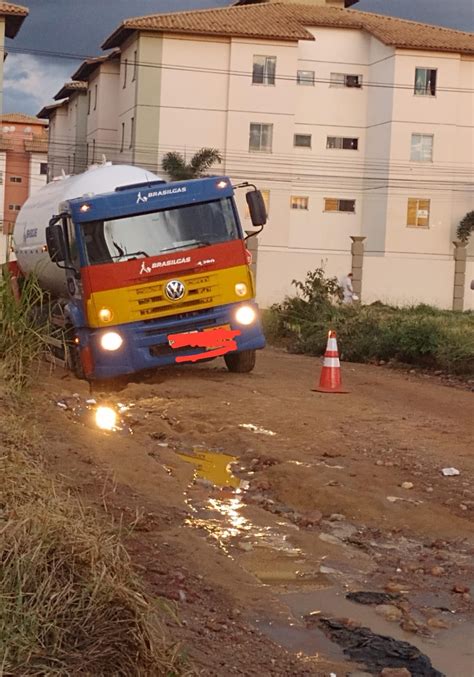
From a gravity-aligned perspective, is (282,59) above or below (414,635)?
above

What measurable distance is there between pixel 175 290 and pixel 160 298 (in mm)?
217

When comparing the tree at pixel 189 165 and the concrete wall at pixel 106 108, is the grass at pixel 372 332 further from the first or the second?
the concrete wall at pixel 106 108

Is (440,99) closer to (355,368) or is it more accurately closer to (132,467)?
(355,368)

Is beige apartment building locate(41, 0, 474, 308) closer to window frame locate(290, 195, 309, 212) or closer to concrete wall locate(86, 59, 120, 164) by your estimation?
window frame locate(290, 195, 309, 212)

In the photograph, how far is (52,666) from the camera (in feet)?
13.6

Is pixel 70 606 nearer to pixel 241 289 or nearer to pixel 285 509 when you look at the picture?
pixel 285 509

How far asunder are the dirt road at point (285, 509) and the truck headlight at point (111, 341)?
0.81 metres

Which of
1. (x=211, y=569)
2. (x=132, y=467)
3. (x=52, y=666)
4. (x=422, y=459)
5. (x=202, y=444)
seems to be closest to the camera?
(x=52, y=666)

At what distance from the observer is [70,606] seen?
4.57 m

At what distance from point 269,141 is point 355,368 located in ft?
119

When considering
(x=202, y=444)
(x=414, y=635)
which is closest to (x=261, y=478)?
(x=202, y=444)

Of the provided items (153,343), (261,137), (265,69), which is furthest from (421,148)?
(153,343)

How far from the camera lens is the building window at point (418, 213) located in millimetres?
54406

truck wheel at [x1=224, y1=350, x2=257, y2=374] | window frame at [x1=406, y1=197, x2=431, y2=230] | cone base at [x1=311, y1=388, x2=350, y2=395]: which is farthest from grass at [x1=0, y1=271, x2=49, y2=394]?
window frame at [x1=406, y1=197, x2=431, y2=230]
